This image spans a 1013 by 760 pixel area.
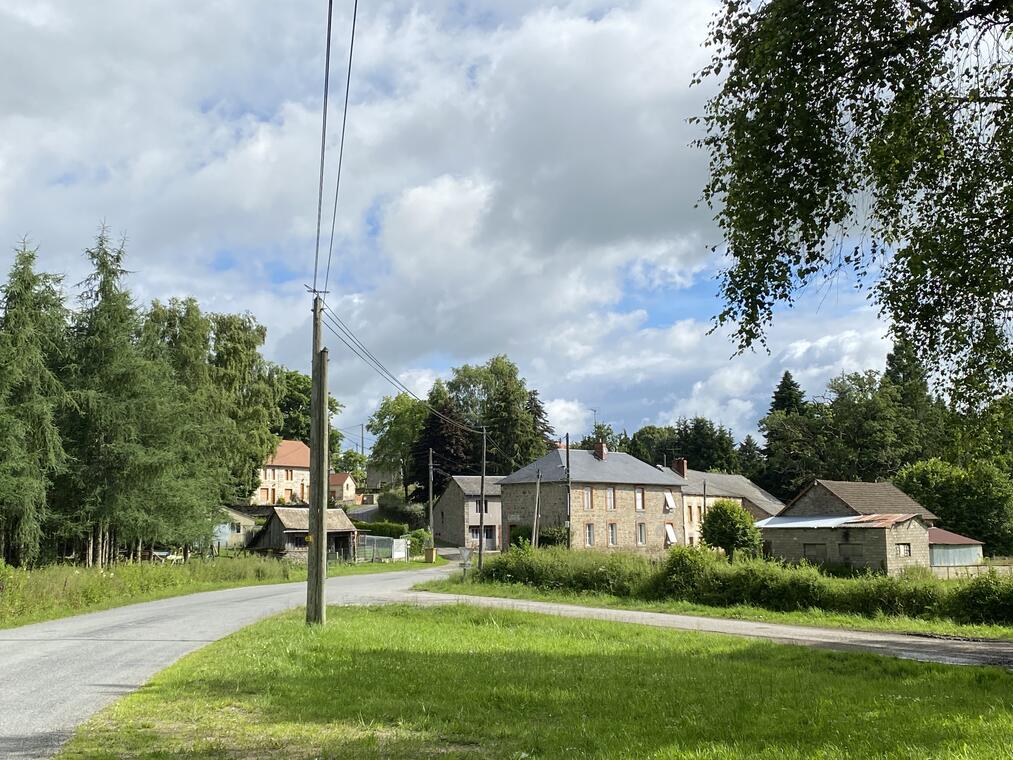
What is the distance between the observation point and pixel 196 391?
4462 cm

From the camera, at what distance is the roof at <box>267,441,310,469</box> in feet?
324

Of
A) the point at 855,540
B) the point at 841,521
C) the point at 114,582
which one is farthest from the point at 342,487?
the point at 114,582

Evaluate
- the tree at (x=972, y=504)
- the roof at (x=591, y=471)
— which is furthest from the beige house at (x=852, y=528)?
the roof at (x=591, y=471)

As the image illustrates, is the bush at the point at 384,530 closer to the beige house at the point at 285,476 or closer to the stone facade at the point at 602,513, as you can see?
the stone facade at the point at 602,513

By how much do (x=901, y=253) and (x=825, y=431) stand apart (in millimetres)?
76038

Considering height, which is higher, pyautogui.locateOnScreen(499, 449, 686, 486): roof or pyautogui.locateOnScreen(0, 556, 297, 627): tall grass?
pyautogui.locateOnScreen(499, 449, 686, 486): roof

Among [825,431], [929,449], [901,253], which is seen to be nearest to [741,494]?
[825,431]

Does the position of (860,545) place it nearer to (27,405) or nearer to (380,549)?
(380,549)

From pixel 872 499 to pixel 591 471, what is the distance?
19568 millimetres

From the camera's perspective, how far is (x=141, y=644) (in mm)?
16781

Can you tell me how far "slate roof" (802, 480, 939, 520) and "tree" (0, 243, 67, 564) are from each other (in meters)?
38.9

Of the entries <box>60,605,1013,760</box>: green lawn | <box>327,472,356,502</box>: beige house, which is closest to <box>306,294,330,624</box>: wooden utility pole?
<box>60,605,1013,760</box>: green lawn

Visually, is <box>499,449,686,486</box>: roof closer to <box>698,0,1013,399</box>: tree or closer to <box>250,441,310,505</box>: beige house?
<box>250,441,310,505</box>: beige house

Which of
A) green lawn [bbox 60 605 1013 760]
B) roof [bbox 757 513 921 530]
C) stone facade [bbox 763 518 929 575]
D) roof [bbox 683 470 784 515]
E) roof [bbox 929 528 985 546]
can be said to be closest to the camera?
green lawn [bbox 60 605 1013 760]
